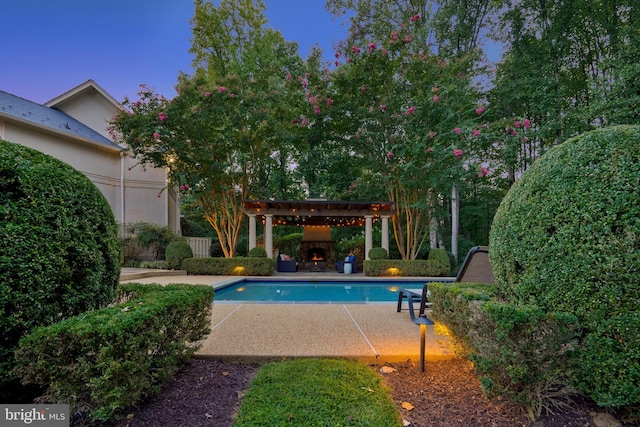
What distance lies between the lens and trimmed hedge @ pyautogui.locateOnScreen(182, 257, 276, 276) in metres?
11.5

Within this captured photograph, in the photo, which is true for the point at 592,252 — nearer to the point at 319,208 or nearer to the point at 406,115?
the point at 406,115

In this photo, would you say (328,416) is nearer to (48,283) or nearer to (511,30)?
(48,283)

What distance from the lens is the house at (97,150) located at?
38.2 ft

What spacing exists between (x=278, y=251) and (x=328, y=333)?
44.2 feet

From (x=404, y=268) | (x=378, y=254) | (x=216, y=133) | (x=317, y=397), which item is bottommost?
(x=404, y=268)

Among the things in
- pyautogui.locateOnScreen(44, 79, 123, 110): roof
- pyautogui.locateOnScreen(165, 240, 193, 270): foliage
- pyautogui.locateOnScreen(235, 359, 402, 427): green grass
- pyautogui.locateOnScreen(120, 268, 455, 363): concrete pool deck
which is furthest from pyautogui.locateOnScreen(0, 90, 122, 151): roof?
pyautogui.locateOnScreen(235, 359, 402, 427): green grass

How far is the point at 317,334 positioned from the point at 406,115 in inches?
390

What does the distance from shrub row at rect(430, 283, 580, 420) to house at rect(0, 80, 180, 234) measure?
13.4m

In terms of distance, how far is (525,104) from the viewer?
43.5 ft

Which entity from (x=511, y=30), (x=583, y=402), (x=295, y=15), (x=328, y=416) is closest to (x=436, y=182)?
(x=511, y=30)

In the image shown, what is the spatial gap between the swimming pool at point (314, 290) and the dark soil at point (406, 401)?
177 inches

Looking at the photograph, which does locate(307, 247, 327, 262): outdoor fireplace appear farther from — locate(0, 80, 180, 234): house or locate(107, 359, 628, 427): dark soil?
locate(107, 359, 628, 427): dark soil

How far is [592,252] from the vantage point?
1.91 metres

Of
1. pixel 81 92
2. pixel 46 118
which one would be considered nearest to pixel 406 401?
pixel 46 118
